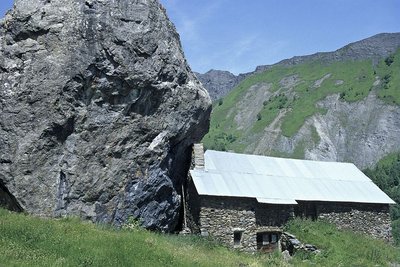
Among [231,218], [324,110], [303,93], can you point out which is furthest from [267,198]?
[303,93]

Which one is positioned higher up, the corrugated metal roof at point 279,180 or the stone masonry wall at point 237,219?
the corrugated metal roof at point 279,180

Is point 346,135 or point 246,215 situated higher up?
point 346,135

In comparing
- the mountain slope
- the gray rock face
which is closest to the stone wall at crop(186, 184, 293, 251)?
the gray rock face

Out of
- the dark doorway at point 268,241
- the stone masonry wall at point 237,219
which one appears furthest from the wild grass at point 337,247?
the stone masonry wall at point 237,219

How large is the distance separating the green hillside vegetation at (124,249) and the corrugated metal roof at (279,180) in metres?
3.27

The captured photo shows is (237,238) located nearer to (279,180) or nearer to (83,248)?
(279,180)

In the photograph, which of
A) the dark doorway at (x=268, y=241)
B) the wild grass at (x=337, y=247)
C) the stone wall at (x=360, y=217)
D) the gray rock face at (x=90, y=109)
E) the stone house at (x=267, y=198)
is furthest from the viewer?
the stone wall at (x=360, y=217)

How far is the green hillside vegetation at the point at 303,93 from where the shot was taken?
A: 405ft

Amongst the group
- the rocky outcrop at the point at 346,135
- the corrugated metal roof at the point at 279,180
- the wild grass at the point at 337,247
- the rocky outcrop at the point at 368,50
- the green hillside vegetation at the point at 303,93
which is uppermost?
the rocky outcrop at the point at 368,50

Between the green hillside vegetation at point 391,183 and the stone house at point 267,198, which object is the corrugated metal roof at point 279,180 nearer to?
the stone house at point 267,198

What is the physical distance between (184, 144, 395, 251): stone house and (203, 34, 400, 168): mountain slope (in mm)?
76705

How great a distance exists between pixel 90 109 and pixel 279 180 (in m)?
14.8

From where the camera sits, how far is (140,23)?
86.4 feet

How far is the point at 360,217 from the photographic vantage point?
1276 inches
